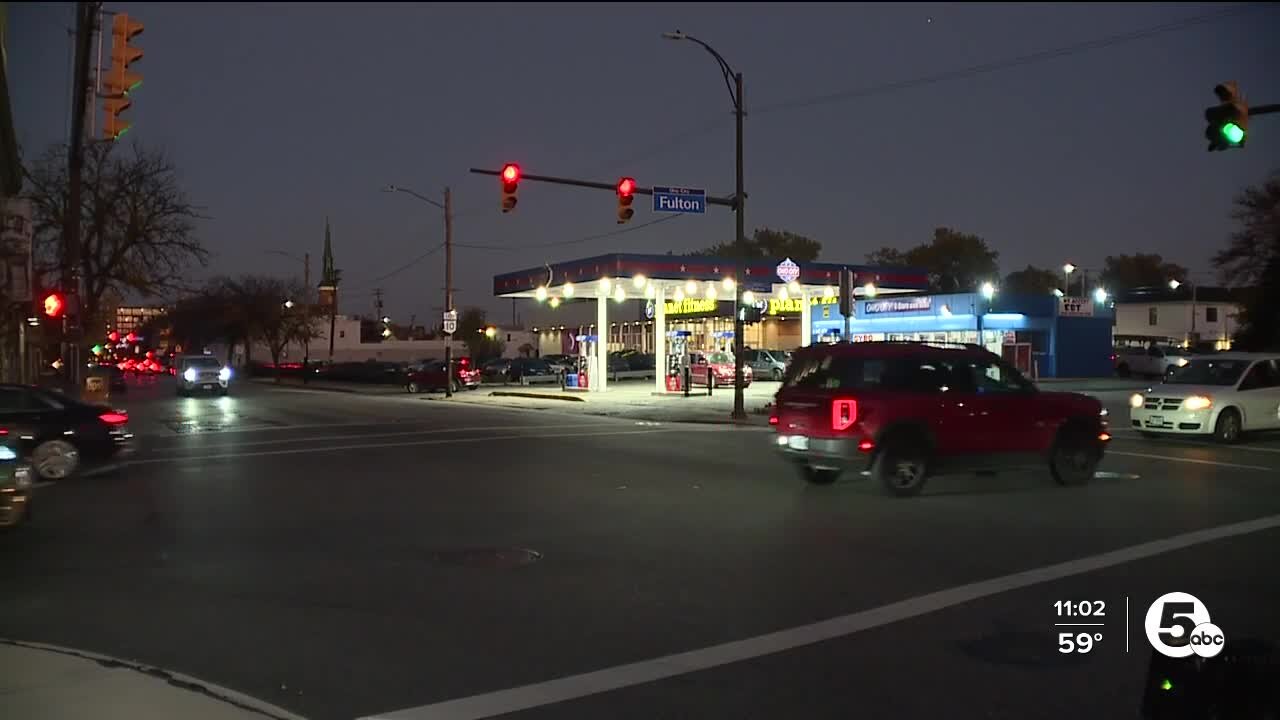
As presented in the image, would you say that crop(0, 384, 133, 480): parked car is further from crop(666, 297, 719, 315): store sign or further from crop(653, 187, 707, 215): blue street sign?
crop(666, 297, 719, 315): store sign

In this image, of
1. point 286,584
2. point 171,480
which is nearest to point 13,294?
point 171,480

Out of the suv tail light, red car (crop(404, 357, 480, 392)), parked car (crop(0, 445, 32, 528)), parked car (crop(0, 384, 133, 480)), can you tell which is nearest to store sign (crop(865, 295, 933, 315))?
red car (crop(404, 357, 480, 392))

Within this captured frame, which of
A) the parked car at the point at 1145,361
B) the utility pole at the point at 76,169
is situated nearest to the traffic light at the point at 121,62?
the utility pole at the point at 76,169

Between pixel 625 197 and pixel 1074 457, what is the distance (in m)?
13.3

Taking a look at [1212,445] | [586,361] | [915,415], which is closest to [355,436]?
[915,415]

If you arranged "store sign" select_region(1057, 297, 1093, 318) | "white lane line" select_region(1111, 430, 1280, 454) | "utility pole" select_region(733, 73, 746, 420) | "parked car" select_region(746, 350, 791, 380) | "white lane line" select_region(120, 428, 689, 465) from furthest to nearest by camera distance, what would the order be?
"parked car" select_region(746, 350, 791, 380) → "store sign" select_region(1057, 297, 1093, 318) → "utility pole" select_region(733, 73, 746, 420) → "white lane line" select_region(1111, 430, 1280, 454) → "white lane line" select_region(120, 428, 689, 465)

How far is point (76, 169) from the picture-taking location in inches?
891

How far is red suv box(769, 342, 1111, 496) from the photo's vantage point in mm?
13008

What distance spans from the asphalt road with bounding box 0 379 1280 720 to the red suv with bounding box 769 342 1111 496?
0.57m

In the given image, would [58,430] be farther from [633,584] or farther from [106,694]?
[106,694]

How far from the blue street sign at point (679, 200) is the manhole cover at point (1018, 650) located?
19.3 m

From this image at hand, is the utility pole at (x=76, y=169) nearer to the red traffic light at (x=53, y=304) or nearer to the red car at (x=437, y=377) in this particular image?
the red traffic light at (x=53, y=304)

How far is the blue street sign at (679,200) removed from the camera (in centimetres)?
2569

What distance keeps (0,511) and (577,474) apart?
7946 mm
